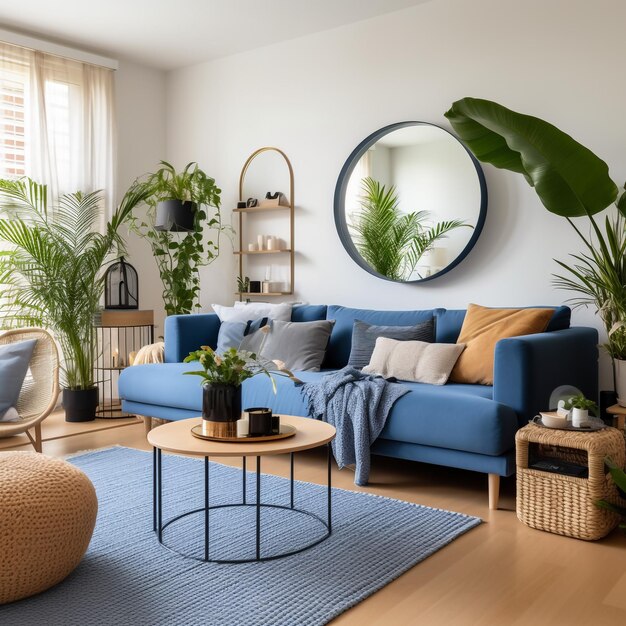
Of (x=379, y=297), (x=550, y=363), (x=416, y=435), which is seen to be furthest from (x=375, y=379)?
(x=379, y=297)

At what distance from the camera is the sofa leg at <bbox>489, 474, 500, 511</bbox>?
3.06m

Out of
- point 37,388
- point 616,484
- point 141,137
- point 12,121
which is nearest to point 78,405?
point 37,388

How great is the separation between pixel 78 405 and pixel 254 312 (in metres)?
1.42

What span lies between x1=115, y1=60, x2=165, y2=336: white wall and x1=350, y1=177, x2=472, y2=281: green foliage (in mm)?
2004

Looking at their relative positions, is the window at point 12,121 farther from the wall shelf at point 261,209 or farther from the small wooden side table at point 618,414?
the small wooden side table at point 618,414

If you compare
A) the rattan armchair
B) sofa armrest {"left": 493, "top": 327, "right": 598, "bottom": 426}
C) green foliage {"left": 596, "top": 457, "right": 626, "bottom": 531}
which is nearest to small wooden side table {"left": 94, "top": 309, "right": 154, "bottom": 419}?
the rattan armchair

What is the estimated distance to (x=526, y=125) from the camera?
11.0 feet

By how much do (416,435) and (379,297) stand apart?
5.50ft

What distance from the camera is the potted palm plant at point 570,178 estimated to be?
11.0ft

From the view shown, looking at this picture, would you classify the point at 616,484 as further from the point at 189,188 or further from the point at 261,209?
the point at 189,188

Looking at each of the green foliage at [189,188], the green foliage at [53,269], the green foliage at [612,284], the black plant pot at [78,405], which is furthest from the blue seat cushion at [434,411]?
the green foliage at [189,188]

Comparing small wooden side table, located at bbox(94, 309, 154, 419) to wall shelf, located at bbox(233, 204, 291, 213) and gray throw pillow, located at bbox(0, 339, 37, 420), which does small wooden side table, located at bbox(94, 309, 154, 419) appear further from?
gray throw pillow, located at bbox(0, 339, 37, 420)

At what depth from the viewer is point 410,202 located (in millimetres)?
4543

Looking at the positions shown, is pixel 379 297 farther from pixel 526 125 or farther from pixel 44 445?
pixel 44 445
